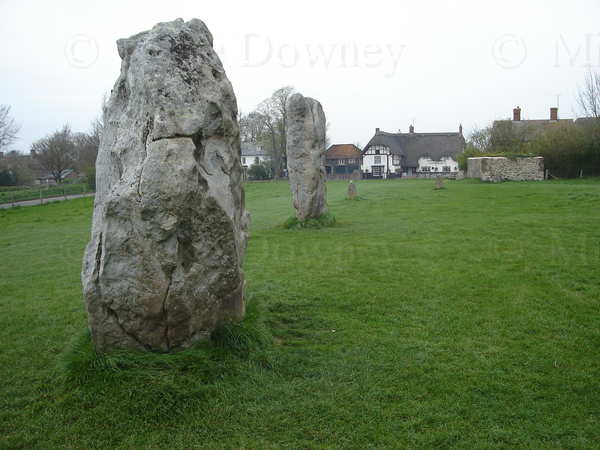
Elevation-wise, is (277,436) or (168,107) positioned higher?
(168,107)

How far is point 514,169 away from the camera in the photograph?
32812 millimetres

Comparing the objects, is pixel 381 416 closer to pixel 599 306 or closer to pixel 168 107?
pixel 168 107

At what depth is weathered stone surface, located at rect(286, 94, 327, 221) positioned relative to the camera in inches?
554

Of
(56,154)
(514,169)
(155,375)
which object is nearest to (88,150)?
(56,154)

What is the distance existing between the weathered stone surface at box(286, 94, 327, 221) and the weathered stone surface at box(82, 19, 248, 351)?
357 inches

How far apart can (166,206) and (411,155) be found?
70025 mm

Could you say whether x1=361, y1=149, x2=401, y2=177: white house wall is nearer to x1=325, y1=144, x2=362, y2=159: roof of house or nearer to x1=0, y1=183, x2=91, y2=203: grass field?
x1=325, y1=144, x2=362, y2=159: roof of house

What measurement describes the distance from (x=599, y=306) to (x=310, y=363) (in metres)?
3.92

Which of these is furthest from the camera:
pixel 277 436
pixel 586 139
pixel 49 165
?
pixel 49 165

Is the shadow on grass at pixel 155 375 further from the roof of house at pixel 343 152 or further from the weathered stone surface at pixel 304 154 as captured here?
the roof of house at pixel 343 152

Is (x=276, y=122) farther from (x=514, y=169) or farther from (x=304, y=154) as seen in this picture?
(x=304, y=154)

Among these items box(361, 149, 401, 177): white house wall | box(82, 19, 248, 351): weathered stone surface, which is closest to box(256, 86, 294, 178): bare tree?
box(361, 149, 401, 177): white house wall

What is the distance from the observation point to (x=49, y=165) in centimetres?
4841

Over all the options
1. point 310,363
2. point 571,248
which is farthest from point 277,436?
point 571,248
